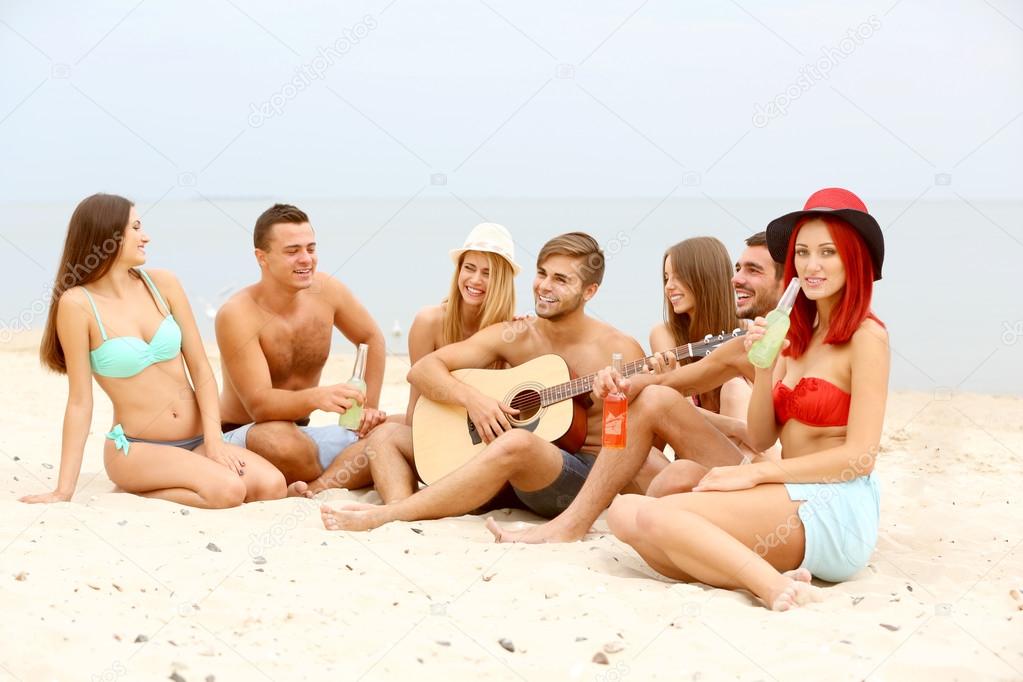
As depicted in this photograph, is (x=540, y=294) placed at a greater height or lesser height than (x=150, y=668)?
greater

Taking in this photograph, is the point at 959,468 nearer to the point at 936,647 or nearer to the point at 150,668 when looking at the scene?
the point at 936,647

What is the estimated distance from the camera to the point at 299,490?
214 inches

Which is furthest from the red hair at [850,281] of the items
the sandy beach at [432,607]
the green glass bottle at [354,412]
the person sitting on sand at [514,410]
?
the green glass bottle at [354,412]

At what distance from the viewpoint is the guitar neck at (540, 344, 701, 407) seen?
15.9ft

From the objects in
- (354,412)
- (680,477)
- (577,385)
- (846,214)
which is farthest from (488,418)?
(846,214)

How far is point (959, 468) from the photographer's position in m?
6.45

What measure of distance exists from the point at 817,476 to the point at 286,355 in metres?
2.94

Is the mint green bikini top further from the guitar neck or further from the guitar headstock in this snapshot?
the guitar headstock

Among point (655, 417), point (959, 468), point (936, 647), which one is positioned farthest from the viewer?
point (959, 468)

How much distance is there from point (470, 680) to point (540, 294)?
7.64ft

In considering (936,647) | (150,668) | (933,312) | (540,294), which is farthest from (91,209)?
(933,312)

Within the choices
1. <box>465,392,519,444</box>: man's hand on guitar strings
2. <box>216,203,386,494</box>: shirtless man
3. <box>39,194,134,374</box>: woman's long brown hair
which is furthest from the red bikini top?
<box>39,194,134,374</box>: woman's long brown hair

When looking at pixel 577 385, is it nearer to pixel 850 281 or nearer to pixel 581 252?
pixel 581 252

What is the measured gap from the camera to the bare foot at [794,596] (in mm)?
3506
